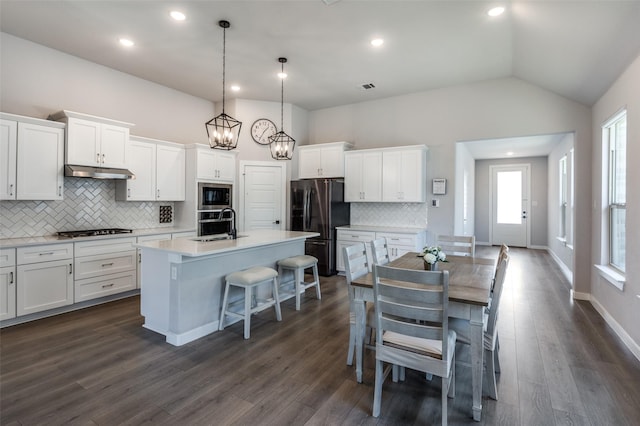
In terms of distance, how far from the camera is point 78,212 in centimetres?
425

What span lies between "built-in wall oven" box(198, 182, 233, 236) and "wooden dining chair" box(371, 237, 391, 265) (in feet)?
9.37

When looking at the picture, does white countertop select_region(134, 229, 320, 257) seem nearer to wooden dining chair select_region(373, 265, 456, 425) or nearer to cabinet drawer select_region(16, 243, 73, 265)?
cabinet drawer select_region(16, 243, 73, 265)

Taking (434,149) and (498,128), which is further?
(434,149)

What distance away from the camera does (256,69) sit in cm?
461

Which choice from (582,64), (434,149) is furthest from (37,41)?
(582,64)

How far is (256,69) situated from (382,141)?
254cm

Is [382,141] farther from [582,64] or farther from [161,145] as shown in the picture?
[161,145]

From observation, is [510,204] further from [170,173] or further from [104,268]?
[104,268]

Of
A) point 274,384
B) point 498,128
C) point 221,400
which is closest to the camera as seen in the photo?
point 221,400

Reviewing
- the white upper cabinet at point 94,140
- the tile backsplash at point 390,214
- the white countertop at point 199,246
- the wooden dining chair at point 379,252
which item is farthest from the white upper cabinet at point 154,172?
the wooden dining chair at point 379,252

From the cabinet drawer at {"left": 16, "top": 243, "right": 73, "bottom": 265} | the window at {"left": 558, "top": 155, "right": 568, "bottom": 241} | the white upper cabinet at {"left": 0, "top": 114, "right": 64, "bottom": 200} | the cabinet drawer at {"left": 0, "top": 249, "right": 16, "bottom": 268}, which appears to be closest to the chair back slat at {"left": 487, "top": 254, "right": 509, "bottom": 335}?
the cabinet drawer at {"left": 16, "top": 243, "right": 73, "bottom": 265}

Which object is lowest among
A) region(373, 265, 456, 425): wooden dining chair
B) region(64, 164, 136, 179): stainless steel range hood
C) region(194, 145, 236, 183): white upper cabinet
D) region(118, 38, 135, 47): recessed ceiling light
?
region(373, 265, 456, 425): wooden dining chair

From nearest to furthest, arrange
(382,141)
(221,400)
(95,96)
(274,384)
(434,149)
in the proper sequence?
(221,400) < (274,384) < (95,96) < (434,149) < (382,141)

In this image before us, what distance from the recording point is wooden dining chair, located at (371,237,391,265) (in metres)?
3.03
